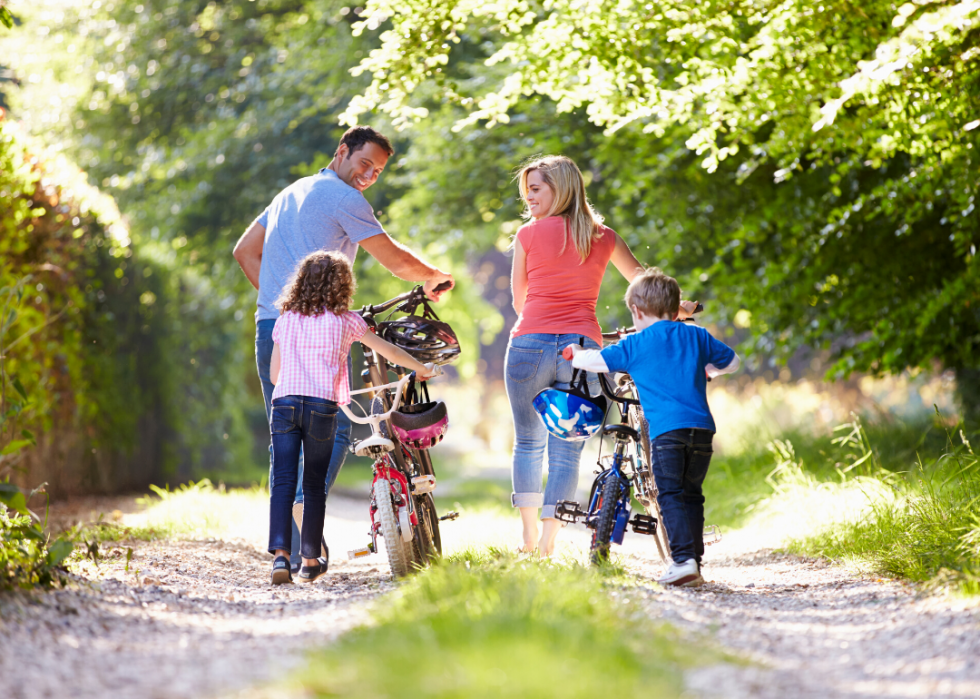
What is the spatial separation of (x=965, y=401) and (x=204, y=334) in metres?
8.33

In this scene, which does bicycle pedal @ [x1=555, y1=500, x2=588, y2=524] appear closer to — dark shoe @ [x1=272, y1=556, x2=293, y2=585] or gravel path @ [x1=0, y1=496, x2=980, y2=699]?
gravel path @ [x1=0, y1=496, x2=980, y2=699]

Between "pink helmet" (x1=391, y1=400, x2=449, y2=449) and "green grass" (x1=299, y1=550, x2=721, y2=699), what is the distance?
991 millimetres

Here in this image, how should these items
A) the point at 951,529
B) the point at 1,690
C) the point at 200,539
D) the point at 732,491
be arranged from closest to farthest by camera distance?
the point at 1,690, the point at 951,529, the point at 200,539, the point at 732,491

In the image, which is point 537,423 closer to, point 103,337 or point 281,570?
point 281,570

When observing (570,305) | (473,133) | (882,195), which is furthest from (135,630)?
(473,133)

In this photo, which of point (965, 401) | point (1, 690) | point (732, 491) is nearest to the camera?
point (1, 690)

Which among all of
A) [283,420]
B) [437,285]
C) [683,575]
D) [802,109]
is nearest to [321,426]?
[283,420]

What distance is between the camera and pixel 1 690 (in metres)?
2.45

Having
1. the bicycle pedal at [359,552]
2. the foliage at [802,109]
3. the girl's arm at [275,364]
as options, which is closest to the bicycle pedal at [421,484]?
the bicycle pedal at [359,552]

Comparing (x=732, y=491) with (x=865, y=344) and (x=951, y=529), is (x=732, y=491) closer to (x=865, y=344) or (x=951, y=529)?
(x=865, y=344)

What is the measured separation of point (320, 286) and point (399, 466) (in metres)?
0.87

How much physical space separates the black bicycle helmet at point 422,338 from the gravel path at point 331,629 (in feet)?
3.43

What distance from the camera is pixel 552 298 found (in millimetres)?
4574

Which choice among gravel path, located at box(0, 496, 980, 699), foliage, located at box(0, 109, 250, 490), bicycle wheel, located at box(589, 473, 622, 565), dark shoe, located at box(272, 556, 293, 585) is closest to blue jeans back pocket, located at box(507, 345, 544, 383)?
bicycle wheel, located at box(589, 473, 622, 565)
